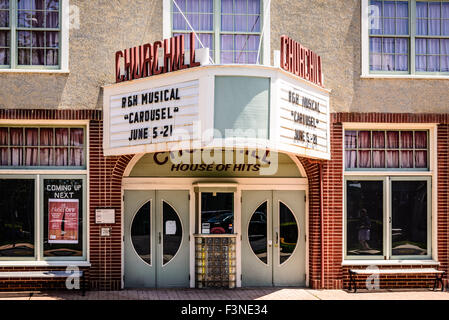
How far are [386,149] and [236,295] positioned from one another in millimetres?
4479

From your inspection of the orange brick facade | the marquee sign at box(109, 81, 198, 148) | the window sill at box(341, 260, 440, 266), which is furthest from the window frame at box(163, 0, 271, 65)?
the window sill at box(341, 260, 440, 266)

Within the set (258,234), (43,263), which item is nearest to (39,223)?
(43,263)

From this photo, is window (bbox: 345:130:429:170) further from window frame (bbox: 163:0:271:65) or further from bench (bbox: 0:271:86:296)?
bench (bbox: 0:271:86:296)

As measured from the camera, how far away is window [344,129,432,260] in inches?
491

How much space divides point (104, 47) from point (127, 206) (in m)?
3.32

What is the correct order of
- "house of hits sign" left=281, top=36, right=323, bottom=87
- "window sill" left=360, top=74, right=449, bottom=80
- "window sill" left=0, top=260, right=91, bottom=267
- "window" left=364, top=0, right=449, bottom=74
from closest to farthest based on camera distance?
"house of hits sign" left=281, top=36, right=323, bottom=87, "window sill" left=0, top=260, right=91, bottom=267, "window sill" left=360, top=74, right=449, bottom=80, "window" left=364, top=0, right=449, bottom=74

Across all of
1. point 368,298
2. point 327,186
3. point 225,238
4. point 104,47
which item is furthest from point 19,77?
point 368,298

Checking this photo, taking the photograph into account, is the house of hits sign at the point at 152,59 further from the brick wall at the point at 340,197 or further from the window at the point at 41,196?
the brick wall at the point at 340,197

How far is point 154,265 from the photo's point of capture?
1229 centimetres

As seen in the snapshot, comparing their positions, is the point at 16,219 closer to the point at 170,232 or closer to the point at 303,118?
the point at 170,232

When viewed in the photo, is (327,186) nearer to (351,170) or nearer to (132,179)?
(351,170)

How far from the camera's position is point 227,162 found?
12.4m

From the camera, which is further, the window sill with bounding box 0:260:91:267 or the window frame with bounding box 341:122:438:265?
the window frame with bounding box 341:122:438:265

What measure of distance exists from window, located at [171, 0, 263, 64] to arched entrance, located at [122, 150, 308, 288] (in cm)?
205
